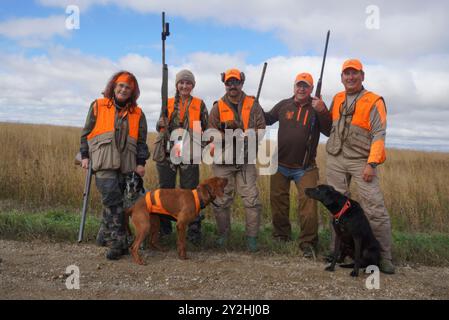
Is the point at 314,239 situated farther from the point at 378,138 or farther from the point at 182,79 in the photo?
the point at 182,79

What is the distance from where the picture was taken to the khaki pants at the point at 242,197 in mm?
5824

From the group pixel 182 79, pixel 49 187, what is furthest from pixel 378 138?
pixel 49 187

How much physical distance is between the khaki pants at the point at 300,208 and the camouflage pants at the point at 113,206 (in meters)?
2.24

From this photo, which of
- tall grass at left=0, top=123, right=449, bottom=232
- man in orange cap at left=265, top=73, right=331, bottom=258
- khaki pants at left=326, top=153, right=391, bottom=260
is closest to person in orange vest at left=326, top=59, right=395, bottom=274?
khaki pants at left=326, top=153, right=391, bottom=260

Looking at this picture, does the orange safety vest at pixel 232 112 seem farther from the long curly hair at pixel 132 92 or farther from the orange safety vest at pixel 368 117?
the orange safety vest at pixel 368 117

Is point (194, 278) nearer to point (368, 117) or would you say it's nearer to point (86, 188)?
point (86, 188)

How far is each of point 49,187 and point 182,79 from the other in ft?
14.2

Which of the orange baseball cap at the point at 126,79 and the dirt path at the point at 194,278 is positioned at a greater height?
the orange baseball cap at the point at 126,79

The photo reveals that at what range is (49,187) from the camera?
8492 mm

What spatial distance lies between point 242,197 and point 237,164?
494mm

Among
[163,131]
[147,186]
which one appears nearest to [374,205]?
[163,131]

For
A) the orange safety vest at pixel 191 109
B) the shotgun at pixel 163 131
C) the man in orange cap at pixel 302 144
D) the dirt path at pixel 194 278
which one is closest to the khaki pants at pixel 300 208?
the man in orange cap at pixel 302 144

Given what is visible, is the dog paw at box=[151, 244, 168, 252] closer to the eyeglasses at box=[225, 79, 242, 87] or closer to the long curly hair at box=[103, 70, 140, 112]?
the long curly hair at box=[103, 70, 140, 112]

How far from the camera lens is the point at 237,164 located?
584 cm
